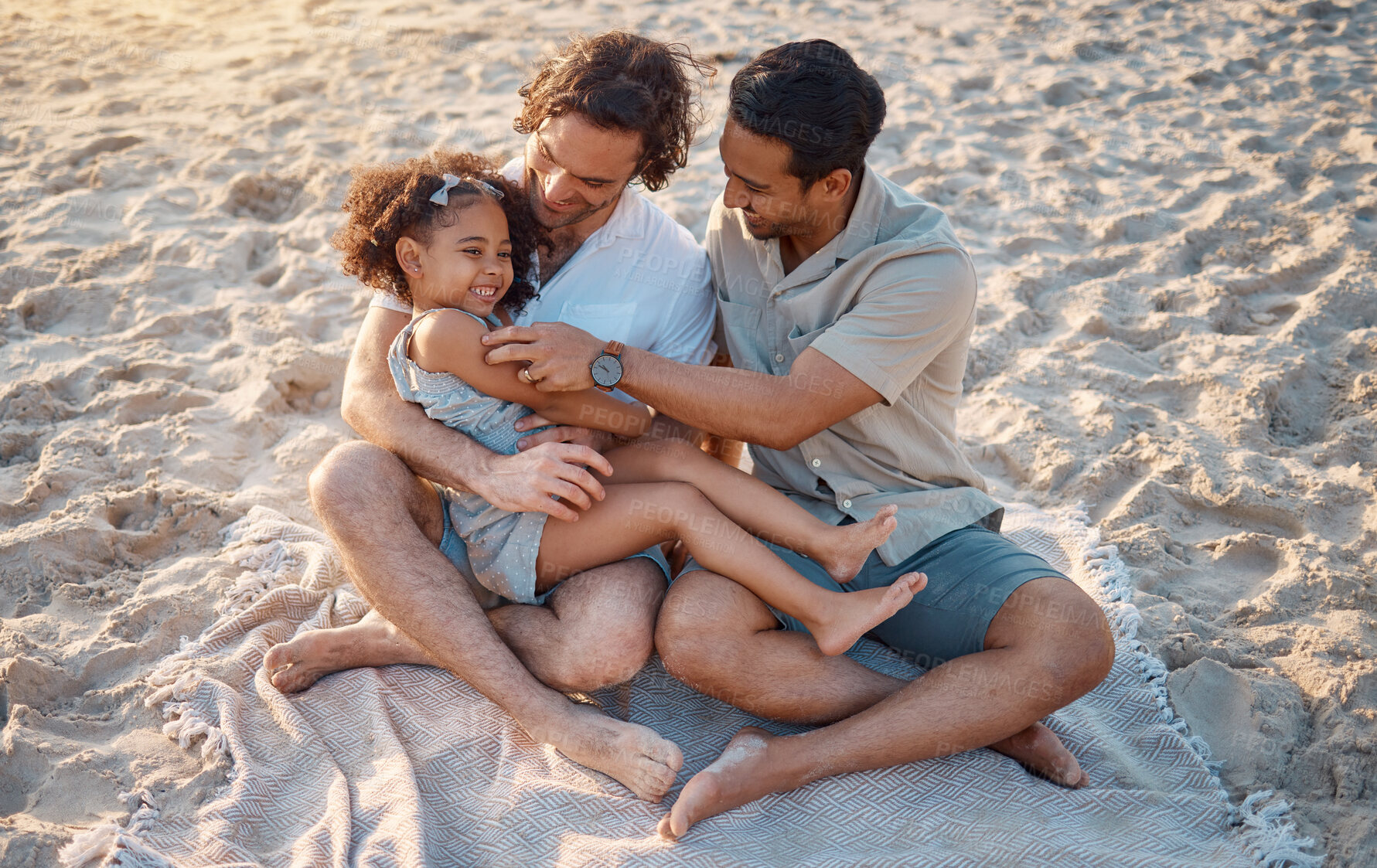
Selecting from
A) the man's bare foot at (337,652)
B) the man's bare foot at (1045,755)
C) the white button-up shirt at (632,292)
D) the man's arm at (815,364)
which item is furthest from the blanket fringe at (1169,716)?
the man's bare foot at (337,652)

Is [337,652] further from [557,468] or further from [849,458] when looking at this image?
[849,458]

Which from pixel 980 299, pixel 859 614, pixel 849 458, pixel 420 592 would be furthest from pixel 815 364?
pixel 980 299

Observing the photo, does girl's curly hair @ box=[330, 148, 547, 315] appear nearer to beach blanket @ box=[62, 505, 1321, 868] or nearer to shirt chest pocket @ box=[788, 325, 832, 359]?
shirt chest pocket @ box=[788, 325, 832, 359]

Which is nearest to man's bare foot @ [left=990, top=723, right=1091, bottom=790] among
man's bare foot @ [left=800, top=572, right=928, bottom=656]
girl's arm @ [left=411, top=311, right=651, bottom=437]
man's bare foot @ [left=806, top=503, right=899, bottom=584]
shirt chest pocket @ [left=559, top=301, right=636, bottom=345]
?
man's bare foot @ [left=800, top=572, right=928, bottom=656]

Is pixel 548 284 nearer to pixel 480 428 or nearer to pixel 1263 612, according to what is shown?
pixel 480 428

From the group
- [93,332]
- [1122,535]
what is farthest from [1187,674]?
[93,332]

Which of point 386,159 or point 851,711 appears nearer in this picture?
point 851,711

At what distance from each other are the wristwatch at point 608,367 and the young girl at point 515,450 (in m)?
0.13

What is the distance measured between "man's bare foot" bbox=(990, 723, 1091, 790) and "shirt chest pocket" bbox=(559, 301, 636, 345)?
156cm

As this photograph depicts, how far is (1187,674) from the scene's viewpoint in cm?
266

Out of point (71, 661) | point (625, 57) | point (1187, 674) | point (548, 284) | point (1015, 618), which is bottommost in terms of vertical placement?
point (1187, 674)

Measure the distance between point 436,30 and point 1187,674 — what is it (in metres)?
6.61

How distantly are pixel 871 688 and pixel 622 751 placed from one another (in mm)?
652

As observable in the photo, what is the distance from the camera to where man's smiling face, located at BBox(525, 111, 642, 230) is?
2742 mm
